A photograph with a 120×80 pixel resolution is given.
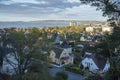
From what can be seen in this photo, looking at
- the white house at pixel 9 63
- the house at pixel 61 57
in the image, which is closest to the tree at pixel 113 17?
the white house at pixel 9 63

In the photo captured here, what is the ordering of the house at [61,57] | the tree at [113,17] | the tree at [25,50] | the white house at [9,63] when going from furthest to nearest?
1. the house at [61,57]
2. the white house at [9,63]
3. the tree at [25,50]
4. the tree at [113,17]

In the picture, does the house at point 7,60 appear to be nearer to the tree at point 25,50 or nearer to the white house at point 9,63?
the white house at point 9,63

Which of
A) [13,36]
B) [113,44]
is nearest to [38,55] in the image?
[13,36]

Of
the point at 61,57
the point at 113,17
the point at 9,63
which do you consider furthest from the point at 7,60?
the point at 61,57

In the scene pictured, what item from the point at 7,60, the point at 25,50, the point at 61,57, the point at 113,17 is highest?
the point at 113,17

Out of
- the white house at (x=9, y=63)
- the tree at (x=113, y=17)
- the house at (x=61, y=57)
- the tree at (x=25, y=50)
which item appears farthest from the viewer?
the house at (x=61, y=57)

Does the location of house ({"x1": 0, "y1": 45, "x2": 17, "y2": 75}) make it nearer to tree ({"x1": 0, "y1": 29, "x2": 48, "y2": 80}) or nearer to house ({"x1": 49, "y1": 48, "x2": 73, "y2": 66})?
tree ({"x1": 0, "y1": 29, "x2": 48, "y2": 80})

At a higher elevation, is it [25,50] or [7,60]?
[25,50]

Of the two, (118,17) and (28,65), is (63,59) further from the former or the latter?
(118,17)

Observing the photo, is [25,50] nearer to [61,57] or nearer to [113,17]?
[113,17]

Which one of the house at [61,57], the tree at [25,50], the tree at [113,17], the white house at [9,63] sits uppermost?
the tree at [113,17]

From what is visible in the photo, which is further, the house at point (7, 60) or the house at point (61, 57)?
the house at point (61, 57)
